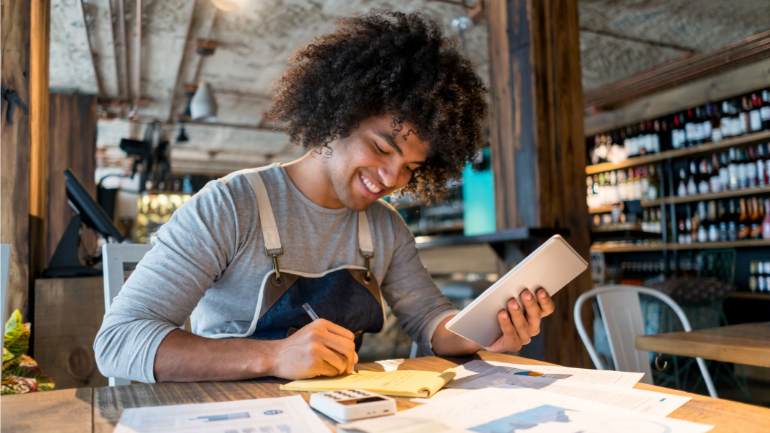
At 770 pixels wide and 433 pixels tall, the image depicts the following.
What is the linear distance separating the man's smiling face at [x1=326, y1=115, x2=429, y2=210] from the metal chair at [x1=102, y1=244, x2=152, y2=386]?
2.08ft

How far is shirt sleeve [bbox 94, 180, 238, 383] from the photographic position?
1.16 metres

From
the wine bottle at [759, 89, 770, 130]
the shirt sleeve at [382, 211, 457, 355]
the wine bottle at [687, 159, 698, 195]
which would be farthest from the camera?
the wine bottle at [687, 159, 698, 195]

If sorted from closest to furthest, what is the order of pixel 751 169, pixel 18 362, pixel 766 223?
pixel 18 362 < pixel 766 223 < pixel 751 169

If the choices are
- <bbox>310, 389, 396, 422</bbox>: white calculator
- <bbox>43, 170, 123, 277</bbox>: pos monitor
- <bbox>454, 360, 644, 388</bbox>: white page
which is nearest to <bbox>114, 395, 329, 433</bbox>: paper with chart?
<bbox>310, 389, 396, 422</bbox>: white calculator

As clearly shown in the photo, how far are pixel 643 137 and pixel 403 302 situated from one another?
5.92m

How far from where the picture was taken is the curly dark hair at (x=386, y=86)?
1.48 metres

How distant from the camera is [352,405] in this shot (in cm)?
83

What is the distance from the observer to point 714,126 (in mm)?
6051

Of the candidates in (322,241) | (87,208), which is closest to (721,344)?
(322,241)

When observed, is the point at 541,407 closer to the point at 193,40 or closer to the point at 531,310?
the point at 531,310

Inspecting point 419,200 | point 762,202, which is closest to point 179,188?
point 762,202

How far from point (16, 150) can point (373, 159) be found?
4.94 feet

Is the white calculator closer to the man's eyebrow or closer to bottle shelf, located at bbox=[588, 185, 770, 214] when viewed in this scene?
the man's eyebrow

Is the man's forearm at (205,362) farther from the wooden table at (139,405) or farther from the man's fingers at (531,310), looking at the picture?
the man's fingers at (531,310)
